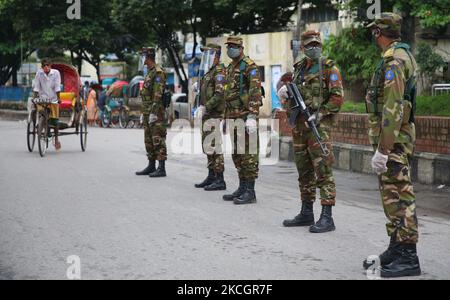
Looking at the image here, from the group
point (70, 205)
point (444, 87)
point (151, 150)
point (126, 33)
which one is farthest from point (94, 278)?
point (126, 33)

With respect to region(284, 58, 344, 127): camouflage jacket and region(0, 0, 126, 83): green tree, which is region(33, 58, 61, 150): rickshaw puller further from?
region(0, 0, 126, 83): green tree

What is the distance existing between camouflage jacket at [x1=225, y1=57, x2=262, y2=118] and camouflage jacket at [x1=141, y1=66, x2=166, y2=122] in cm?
244

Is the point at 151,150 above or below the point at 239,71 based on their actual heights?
below

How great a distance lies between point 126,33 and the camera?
40188mm

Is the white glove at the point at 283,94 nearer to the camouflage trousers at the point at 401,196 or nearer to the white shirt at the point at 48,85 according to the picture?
the camouflage trousers at the point at 401,196

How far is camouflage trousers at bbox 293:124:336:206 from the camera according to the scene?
737 cm

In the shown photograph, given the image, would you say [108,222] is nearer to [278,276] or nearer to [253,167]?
[253,167]

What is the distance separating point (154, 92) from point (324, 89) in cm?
489

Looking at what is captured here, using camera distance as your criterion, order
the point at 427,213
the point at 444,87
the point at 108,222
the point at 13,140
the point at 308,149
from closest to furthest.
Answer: the point at 308,149
the point at 108,222
the point at 427,213
the point at 444,87
the point at 13,140

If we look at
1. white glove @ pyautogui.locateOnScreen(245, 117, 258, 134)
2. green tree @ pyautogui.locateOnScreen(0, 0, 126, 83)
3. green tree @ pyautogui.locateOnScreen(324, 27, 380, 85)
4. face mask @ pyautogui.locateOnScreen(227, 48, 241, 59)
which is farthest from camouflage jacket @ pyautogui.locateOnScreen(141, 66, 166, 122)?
green tree @ pyautogui.locateOnScreen(0, 0, 126, 83)

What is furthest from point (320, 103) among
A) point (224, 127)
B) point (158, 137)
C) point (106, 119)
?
point (106, 119)

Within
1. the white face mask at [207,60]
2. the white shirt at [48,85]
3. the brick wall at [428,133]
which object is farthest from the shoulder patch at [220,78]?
the white shirt at [48,85]

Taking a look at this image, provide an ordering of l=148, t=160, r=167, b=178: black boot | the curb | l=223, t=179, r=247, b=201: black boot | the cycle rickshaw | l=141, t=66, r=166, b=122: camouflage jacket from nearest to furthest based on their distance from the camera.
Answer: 1. l=223, t=179, r=247, b=201: black boot
2. l=141, t=66, r=166, b=122: camouflage jacket
3. l=148, t=160, r=167, b=178: black boot
4. the cycle rickshaw
5. the curb

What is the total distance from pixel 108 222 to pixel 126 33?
33.1 meters
